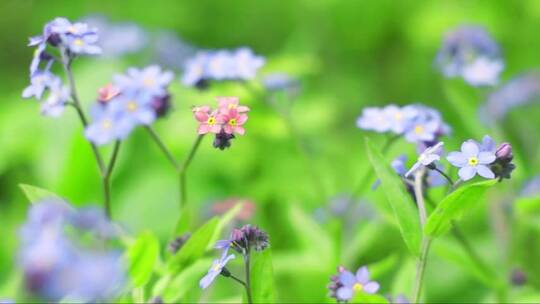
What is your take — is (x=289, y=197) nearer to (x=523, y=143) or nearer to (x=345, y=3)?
(x=523, y=143)

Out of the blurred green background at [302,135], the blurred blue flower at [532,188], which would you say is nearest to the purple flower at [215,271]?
the blurred green background at [302,135]

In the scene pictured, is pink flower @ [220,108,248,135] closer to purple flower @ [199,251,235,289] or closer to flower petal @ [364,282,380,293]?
purple flower @ [199,251,235,289]

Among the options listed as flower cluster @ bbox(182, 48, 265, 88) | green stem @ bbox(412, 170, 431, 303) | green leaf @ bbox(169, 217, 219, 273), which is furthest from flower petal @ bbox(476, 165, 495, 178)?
flower cluster @ bbox(182, 48, 265, 88)

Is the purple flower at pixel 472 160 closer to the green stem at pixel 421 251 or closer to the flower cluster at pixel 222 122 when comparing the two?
the green stem at pixel 421 251

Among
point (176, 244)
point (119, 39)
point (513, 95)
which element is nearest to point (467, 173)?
point (176, 244)

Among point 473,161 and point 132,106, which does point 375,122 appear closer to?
point 473,161

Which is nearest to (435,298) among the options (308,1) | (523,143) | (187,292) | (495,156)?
(523,143)
